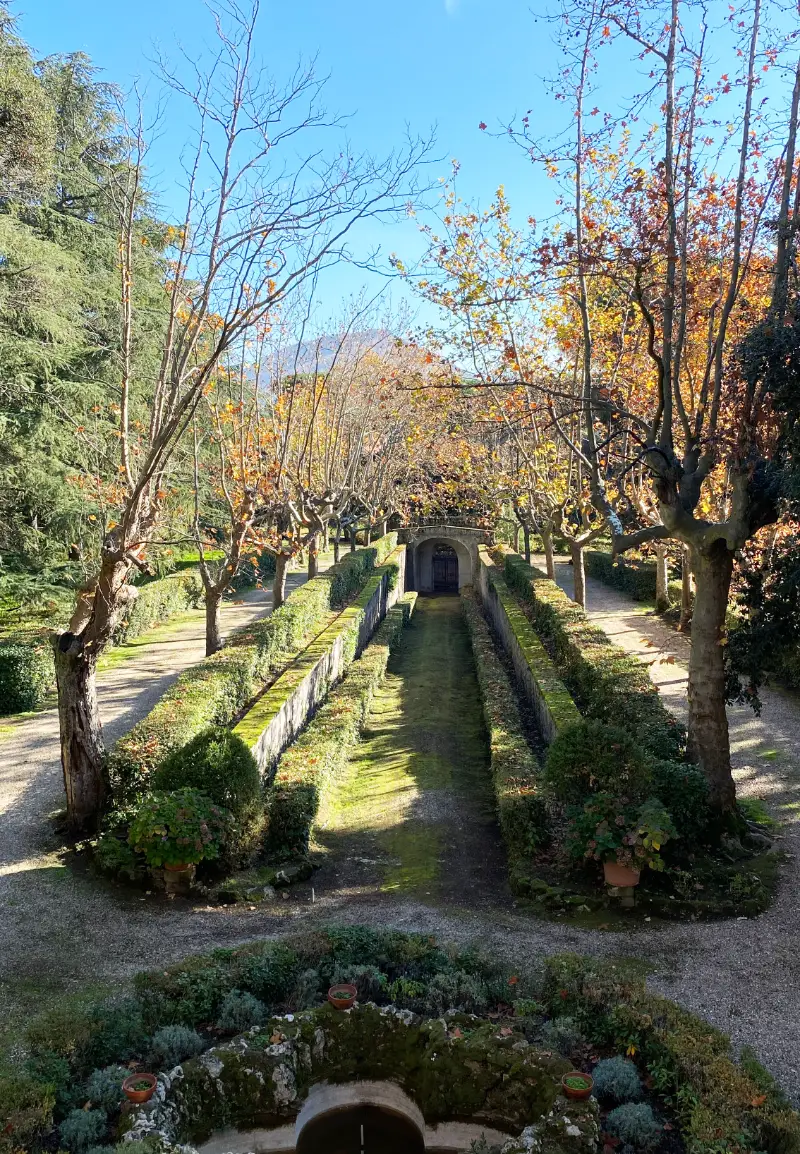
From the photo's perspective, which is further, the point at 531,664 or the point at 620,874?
the point at 531,664

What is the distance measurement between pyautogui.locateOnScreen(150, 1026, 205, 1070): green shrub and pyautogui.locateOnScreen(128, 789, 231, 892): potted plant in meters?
2.43

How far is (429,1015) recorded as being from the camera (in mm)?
4852

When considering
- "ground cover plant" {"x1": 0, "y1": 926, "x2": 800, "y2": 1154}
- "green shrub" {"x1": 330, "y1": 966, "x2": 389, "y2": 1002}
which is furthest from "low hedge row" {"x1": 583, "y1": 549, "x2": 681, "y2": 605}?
"green shrub" {"x1": 330, "y1": 966, "x2": 389, "y2": 1002}

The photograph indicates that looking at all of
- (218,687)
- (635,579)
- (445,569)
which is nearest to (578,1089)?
(218,687)

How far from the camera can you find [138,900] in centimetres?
692

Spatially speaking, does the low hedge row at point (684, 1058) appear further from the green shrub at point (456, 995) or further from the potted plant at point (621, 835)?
the potted plant at point (621, 835)

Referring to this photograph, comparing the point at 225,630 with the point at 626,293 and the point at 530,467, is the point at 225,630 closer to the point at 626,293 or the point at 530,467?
the point at 530,467

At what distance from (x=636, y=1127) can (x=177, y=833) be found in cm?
448

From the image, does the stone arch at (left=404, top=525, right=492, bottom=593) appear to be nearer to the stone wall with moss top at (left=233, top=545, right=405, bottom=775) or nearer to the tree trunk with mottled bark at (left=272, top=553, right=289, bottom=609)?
the stone wall with moss top at (left=233, top=545, right=405, bottom=775)

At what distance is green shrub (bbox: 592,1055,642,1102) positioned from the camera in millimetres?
4090

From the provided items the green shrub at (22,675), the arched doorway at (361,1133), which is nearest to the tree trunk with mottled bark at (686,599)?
the green shrub at (22,675)

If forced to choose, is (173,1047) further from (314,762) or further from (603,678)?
(603,678)

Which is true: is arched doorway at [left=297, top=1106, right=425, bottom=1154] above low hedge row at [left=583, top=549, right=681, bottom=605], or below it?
below

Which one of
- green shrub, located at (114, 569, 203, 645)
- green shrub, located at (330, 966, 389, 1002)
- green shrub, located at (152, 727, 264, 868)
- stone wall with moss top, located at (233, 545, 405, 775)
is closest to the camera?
green shrub, located at (330, 966, 389, 1002)
